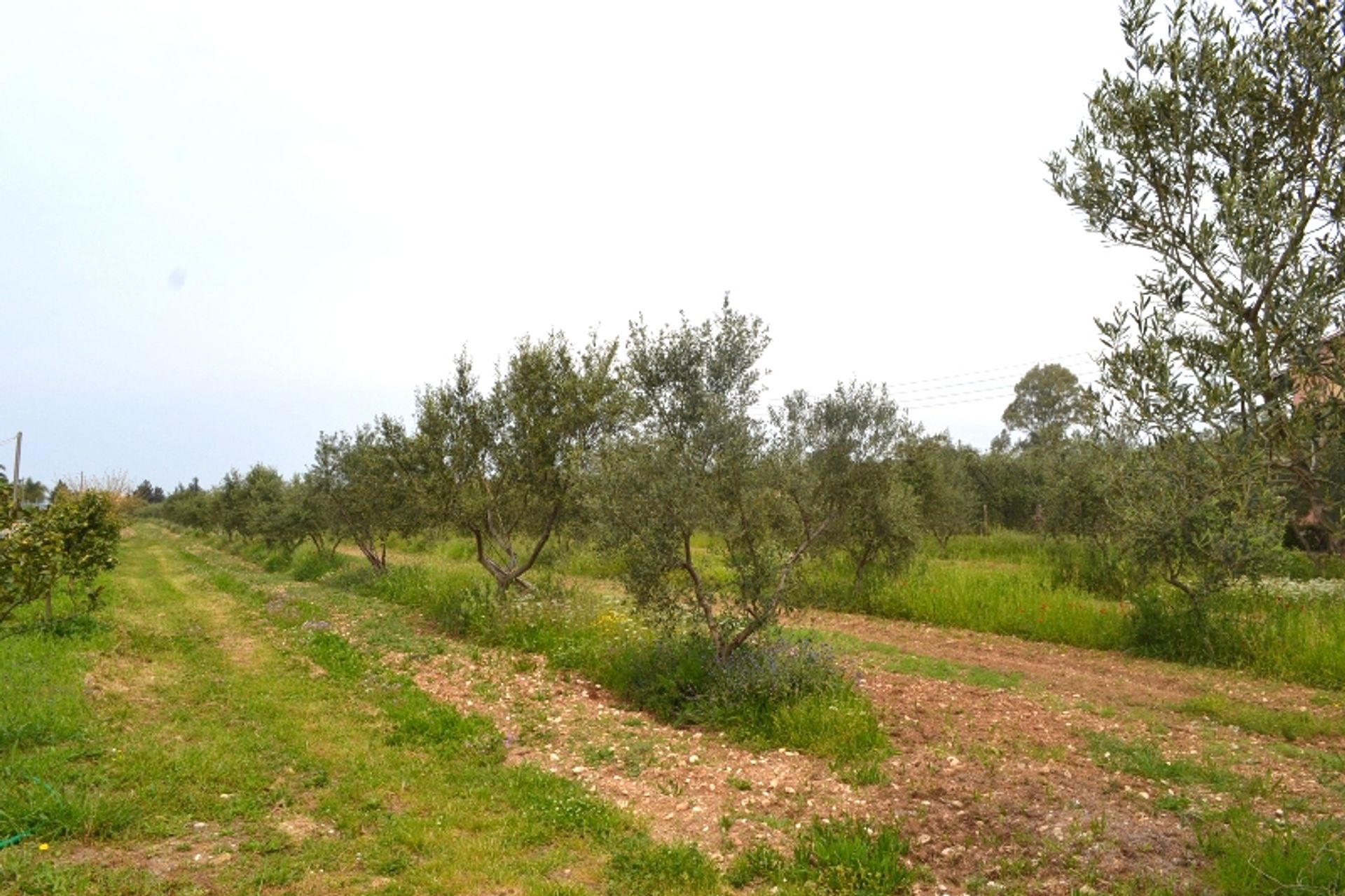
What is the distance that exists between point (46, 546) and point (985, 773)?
10.7m

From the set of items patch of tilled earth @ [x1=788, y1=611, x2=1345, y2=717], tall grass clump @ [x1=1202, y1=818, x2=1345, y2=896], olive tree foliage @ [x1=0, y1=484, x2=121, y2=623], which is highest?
olive tree foliage @ [x1=0, y1=484, x2=121, y2=623]

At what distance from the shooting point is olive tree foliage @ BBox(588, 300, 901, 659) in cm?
940

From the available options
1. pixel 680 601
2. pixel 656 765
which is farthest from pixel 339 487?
pixel 656 765

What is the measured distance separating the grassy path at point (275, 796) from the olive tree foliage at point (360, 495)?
8476 mm

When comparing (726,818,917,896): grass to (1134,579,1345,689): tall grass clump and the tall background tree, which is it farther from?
the tall background tree

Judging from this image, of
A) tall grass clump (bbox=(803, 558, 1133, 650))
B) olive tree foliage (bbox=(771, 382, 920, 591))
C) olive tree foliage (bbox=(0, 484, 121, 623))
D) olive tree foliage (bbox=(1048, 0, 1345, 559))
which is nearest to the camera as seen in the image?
olive tree foliage (bbox=(1048, 0, 1345, 559))

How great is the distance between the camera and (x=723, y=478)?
9562 mm

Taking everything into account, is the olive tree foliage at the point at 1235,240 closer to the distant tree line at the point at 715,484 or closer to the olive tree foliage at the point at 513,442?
the distant tree line at the point at 715,484

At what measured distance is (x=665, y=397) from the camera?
1033 cm

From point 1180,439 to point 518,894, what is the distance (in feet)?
18.2

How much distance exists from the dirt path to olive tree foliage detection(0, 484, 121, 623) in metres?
5.03

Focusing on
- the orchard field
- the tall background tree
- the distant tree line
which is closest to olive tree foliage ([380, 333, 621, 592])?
the distant tree line

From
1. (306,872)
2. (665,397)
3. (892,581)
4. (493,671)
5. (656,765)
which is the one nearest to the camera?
(306,872)

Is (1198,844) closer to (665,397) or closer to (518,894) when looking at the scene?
(518,894)
